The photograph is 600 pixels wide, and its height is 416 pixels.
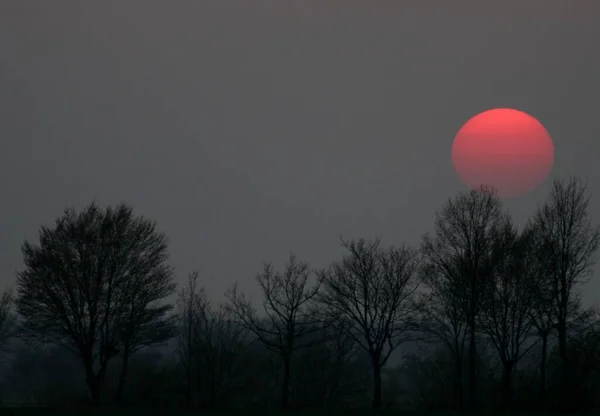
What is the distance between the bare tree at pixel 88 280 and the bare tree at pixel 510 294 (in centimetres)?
2165

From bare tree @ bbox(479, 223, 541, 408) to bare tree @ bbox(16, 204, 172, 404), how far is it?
2165 cm

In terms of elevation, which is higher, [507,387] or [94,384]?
[507,387]

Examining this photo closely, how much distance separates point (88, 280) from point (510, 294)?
27.0m

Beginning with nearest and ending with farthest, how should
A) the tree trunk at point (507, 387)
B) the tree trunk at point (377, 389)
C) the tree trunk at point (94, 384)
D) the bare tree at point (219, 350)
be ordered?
the tree trunk at point (507, 387)
the tree trunk at point (377, 389)
the tree trunk at point (94, 384)
the bare tree at point (219, 350)

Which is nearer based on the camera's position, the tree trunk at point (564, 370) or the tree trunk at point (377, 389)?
the tree trunk at point (564, 370)

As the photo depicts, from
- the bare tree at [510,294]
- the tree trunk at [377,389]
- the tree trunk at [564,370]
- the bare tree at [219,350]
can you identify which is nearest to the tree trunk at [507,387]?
the bare tree at [510,294]

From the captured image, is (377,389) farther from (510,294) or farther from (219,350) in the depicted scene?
(219,350)

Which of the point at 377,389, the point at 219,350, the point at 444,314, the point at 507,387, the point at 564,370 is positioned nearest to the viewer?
the point at 564,370

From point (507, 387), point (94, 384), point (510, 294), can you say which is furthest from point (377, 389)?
point (94, 384)

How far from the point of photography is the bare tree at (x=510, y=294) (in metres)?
49.2

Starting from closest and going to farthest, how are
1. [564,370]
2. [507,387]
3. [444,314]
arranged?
1. [564,370]
2. [507,387]
3. [444,314]

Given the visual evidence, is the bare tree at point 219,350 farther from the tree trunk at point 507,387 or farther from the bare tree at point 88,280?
the tree trunk at point 507,387

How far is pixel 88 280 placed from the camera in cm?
5069

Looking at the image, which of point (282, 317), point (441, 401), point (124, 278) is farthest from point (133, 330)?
point (441, 401)
